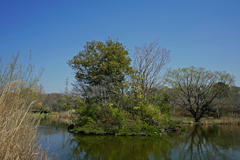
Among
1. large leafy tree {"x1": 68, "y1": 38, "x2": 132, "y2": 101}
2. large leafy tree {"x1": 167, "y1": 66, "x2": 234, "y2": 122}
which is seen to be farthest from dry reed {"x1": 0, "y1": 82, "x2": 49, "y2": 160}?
large leafy tree {"x1": 167, "y1": 66, "x2": 234, "y2": 122}

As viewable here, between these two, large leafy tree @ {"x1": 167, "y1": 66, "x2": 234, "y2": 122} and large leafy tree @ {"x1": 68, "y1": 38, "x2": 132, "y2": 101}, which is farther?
large leafy tree @ {"x1": 167, "y1": 66, "x2": 234, "y2": 122}

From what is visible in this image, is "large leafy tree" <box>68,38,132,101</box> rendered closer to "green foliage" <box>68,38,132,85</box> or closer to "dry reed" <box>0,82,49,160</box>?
"green foliage" <box>68,38,132,85</box>

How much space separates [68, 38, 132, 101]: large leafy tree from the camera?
40.0 feet

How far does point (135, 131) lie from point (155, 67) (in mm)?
6112

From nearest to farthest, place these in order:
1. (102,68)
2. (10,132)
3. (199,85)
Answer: (10,132)
(102,68)
(199,85)

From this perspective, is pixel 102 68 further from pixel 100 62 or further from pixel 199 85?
pixel 199 85

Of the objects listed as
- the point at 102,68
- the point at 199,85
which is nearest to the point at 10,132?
the point at 102,68

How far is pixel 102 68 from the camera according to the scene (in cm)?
1260

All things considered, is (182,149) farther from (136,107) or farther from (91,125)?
(91,125)

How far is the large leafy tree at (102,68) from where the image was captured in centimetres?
1218

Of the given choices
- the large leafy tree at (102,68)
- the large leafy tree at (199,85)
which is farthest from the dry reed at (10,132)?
the large leafy tree at (199,85)

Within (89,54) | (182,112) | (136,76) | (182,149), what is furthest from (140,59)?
(182,112)

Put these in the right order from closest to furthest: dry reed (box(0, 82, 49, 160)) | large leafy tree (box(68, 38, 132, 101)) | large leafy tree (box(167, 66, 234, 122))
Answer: dry reed (box(0, 82, 49, 160))
large leafy tree (box(68, 38, 132, 101))
large leafy tree (box(167, 66, 234, 122))

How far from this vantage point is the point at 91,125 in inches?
438
